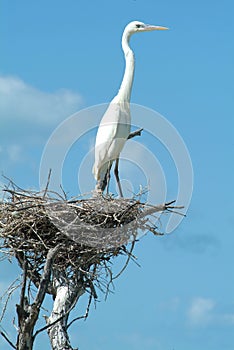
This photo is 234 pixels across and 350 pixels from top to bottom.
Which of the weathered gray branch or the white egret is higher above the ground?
the white egret

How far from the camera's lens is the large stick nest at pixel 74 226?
7984mm

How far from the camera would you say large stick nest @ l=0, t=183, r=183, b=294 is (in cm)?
798

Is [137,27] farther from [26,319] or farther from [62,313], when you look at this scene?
[26,319]

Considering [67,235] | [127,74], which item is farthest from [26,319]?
[127,74]

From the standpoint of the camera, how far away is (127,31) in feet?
37.7

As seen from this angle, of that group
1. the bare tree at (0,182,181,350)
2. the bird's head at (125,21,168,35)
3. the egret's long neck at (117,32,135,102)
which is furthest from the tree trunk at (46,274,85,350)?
the bird's head at (125,21,168,35)

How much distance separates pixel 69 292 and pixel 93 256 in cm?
58

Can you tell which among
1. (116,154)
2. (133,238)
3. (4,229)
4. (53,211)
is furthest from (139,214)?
(116,154)

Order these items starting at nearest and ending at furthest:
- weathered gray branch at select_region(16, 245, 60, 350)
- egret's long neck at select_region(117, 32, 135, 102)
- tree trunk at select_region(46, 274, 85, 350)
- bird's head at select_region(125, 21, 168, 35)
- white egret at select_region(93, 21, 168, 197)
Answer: weathered gray branch at select_region(16, 245, 60, 350) < tree trunk at select_region(46, 274, 85, 350) < white egret at select_region(93, 21, 168, 197) < egret's long neck at select_region(117, 32, 135, 102) < bird's head at select_region(125, 21, 168, 35)

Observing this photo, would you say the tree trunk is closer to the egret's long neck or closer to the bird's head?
the egret's long neck

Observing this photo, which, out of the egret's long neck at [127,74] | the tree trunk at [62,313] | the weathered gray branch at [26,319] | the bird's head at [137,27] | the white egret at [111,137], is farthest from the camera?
the bird's head at [137,27]

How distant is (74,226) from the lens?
26.0 ft

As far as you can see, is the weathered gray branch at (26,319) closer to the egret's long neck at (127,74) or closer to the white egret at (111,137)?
the white egret at (111,137)

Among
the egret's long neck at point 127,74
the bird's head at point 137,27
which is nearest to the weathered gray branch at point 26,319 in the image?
the egret's long neck at point 127,74
